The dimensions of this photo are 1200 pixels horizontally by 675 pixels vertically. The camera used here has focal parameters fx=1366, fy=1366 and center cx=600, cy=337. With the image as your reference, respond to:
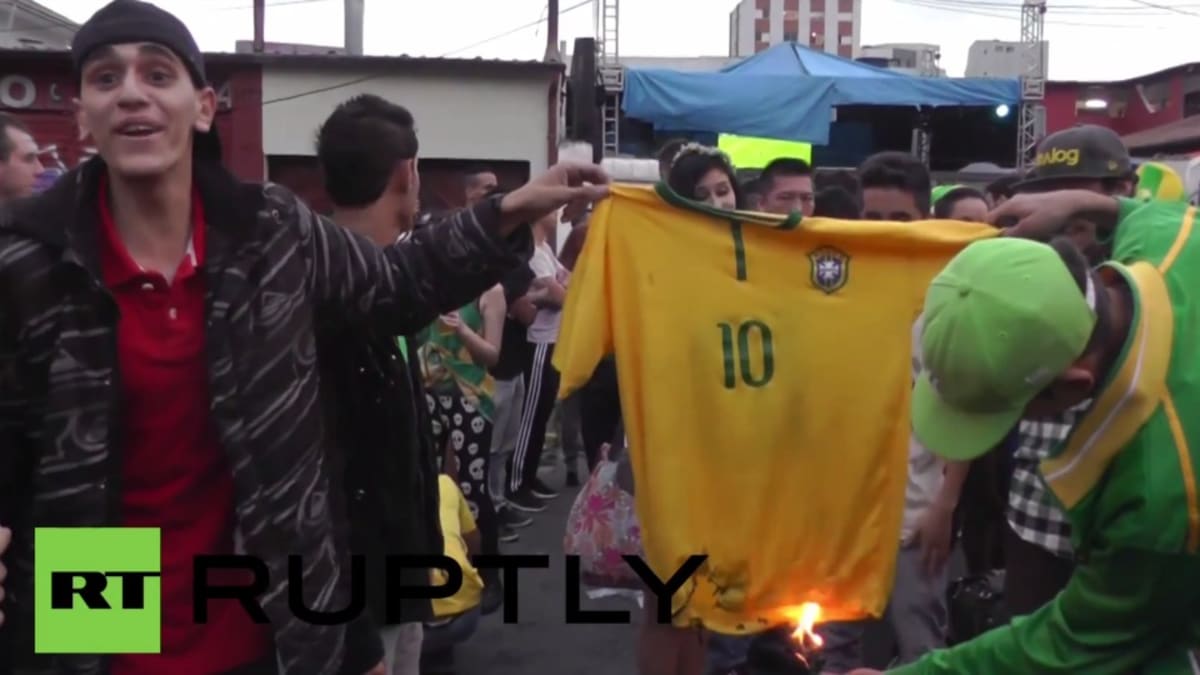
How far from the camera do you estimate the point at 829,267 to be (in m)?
3.65

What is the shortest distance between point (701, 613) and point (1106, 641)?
1662 millimetres

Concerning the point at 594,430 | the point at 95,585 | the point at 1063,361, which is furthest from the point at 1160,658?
the point at 594,430

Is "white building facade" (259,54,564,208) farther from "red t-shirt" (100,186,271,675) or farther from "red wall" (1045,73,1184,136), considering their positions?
"red wall" (1045,73,1184,136)

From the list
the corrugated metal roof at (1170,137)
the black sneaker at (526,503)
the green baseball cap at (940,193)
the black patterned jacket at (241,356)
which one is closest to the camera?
the black patterned jacket at (241,356)

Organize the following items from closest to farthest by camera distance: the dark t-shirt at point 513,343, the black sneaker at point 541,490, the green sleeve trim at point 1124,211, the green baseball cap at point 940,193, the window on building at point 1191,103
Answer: the green sleeve trim at point 1124,211 → the green baseball cap at point 940,193 → the dark t-shirt at point 513,343 → the black sneaker at point 541,490 → the window on building at point 1191,103

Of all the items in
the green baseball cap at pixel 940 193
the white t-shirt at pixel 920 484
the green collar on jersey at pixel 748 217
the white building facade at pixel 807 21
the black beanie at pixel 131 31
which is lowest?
the white t-shirt at pixel 920 484

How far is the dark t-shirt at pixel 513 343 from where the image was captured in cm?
720

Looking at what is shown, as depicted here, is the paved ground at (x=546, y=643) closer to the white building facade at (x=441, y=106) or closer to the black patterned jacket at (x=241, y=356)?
the black patterned jacket at (x=241, y=356)

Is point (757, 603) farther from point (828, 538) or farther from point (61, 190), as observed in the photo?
point (61, 190)

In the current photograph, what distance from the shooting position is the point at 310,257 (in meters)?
2.44

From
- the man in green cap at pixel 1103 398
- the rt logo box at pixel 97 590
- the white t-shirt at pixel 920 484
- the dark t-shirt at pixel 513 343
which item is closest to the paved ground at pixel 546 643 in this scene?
the dark t-shirt at pixel 513 343

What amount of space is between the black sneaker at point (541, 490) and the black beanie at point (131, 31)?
6.48 meters

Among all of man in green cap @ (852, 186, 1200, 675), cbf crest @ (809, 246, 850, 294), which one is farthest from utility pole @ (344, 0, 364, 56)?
man in green cap @ (852, 186, 1200, 675)

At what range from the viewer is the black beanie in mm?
2271
